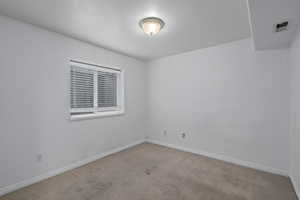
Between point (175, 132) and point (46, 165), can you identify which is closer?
point (46, 165)

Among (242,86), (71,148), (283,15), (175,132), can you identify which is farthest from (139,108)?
(283,15)

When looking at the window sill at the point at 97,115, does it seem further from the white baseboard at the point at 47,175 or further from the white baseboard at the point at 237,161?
the white baseboard at the point at 237,161

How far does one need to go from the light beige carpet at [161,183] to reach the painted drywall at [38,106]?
1.11ft

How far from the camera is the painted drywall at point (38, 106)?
6.27 ft

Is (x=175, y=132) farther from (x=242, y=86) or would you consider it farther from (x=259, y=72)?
(x=259, y=72)

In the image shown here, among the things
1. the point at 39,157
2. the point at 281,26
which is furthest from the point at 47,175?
the point at 281,26

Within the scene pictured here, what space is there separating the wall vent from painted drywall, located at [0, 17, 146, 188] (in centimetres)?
302

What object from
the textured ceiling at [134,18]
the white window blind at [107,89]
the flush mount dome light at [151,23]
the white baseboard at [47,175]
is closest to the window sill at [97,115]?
the white window blind at [107,89]

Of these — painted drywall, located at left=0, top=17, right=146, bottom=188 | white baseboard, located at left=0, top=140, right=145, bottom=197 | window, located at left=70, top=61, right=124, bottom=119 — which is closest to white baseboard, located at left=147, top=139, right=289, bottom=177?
white baseboard, located at left=0, top=140, right=145, bottom=197

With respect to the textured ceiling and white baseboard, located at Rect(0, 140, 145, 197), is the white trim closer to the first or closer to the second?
the textured ceiling

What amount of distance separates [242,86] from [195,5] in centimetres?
186

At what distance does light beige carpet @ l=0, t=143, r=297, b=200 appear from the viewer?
183 centimetres

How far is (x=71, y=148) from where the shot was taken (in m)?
2.55

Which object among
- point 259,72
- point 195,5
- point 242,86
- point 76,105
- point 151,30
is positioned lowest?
point 76,105
